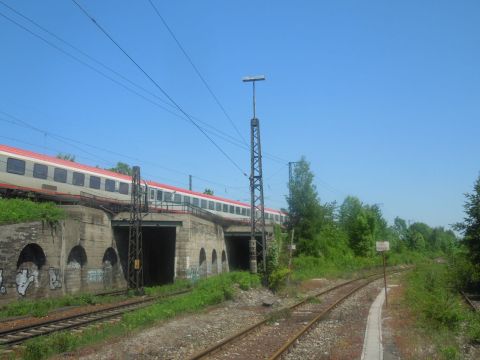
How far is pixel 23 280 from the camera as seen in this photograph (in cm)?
2459

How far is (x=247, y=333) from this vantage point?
14.2 m

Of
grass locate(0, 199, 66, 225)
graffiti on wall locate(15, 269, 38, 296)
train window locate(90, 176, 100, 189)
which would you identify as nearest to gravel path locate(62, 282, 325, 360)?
graffiti on wall locate(15, 269, 38, 296)

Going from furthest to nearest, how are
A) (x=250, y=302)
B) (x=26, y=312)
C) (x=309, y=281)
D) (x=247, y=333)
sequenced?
(x=309, y=281) < (x=250, y=302) < (x=26, y=312) < (x=247, y=333)

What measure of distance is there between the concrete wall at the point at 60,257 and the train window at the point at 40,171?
2838 millimetres

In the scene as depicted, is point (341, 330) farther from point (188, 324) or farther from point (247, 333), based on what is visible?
point (188, 324)

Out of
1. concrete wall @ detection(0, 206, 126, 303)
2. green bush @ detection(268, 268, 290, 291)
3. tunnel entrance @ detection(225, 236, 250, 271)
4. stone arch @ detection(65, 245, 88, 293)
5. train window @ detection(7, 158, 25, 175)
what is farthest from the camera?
tunnel entrance @ detection(225, 236, 250, 271)

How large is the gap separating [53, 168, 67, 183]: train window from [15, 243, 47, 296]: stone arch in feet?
24.4

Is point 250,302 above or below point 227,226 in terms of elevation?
below

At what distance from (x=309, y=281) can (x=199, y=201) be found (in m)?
16.0

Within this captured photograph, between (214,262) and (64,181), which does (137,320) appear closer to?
(64,181)

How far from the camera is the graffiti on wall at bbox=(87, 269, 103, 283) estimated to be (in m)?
31.8

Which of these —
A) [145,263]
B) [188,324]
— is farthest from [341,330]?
[145,263]

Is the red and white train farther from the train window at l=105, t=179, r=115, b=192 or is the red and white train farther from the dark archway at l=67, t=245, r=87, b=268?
the dark archway at l=67, t=245, r=87, b=268

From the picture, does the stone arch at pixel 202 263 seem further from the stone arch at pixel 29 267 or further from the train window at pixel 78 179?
the stone arch at pixel 29 267
